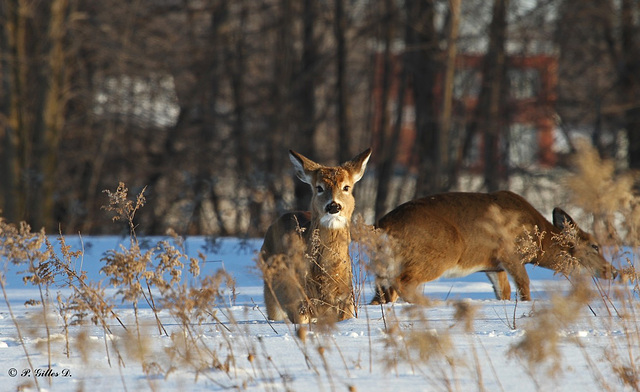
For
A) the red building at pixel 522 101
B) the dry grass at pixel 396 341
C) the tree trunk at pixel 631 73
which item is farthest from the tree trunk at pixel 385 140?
the dry grass at pixel 396 341

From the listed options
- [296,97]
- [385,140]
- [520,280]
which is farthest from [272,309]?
[385,140]

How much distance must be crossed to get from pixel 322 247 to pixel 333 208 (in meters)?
0.30

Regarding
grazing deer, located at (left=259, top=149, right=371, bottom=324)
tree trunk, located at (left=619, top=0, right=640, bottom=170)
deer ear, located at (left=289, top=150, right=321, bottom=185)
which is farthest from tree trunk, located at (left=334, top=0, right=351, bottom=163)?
grazing deer, located at (left=259, top=149, right=371, bottom=324)

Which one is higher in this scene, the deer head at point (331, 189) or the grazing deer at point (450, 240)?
the deer head at point (331, 189)

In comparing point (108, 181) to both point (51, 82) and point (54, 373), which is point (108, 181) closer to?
point (51, 82)

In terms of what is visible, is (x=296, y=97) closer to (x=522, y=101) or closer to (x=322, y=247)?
(x=522, y=101)

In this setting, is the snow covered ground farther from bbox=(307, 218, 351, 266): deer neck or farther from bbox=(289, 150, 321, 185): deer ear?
bbox=(289, 150, 321, 185): deer ear

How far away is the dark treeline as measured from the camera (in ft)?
61.9

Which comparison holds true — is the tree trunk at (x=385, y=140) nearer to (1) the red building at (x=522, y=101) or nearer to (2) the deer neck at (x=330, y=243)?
(1) the red building at (x=522, y=101)

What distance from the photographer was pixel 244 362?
458 centimetres

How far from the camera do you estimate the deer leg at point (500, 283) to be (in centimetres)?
868

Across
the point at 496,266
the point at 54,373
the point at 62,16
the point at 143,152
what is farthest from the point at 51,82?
the point at 54,373

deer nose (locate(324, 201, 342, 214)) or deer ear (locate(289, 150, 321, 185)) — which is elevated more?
deer ear (locate(289, 150, 321, 185))

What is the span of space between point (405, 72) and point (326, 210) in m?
13.9
